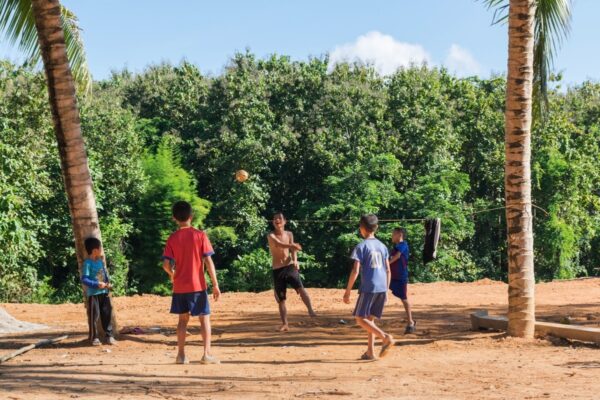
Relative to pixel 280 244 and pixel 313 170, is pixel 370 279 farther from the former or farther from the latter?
pixel 313 170

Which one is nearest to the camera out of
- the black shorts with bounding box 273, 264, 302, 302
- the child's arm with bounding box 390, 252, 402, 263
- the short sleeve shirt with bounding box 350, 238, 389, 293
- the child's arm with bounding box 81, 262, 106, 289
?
the short sleeve shirt with bounding box 350, 238, 389, 293

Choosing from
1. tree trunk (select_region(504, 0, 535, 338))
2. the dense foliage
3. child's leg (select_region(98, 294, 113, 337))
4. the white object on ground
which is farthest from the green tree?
tree trunk (select_region(504, 0, 535, 338))

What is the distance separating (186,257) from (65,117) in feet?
10.6

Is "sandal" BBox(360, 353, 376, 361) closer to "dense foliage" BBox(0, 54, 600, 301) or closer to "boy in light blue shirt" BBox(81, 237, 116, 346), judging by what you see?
"boy in light blue shirt" BBox(81, 237, 116, 346)

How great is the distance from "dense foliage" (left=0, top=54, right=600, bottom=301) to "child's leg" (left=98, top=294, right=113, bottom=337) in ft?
62.7

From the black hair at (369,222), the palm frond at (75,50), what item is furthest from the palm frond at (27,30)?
the black hair at (369,222)

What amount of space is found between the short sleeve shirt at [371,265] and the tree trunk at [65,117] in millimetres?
3706

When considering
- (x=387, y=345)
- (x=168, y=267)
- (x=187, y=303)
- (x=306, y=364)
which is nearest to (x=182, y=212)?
(x=168, y=267)

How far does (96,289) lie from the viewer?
417 inches

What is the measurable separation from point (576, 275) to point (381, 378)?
107 feet

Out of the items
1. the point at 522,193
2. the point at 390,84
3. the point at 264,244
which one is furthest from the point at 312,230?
the point at 522,193

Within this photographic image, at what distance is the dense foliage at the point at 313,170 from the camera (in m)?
32.3

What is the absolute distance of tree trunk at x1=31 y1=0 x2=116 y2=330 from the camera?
34.7ft

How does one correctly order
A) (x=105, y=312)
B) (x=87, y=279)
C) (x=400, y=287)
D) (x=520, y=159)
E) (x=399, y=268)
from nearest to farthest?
1. (x=87, y=279)
2. (x=105, y=312)
3. (x=520, y=159)
4. (x=400, y=287)
5. (x=399, y=268)
